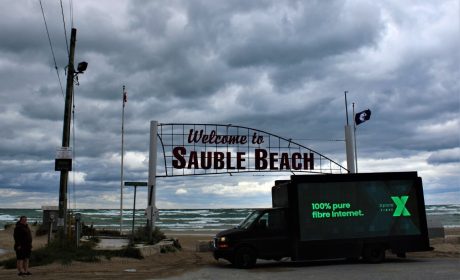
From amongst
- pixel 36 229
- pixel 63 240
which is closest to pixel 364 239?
pixel 63 240

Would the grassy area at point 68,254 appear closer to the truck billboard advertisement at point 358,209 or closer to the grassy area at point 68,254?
the grassy area at point 68,254

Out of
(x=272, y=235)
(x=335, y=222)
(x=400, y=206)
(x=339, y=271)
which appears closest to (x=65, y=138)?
(x=272, y=235)

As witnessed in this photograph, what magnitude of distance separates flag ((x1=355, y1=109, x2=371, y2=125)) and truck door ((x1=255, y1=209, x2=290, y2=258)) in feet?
42.4

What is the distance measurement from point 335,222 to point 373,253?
1.65 m

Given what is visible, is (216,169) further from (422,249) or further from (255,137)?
(422,249)

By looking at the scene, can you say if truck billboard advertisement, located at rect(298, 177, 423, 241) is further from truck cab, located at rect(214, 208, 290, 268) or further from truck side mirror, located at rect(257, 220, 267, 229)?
truck side mirror, located at rect(257, 220, 267, 229)

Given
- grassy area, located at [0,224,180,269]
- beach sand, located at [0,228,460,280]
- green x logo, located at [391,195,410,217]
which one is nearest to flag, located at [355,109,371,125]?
beach sand, located at [0,228,460,280]

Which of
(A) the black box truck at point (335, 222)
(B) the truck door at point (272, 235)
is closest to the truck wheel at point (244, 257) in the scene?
(A) the black box truck at point (335, 222)

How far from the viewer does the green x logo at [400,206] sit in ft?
53.0

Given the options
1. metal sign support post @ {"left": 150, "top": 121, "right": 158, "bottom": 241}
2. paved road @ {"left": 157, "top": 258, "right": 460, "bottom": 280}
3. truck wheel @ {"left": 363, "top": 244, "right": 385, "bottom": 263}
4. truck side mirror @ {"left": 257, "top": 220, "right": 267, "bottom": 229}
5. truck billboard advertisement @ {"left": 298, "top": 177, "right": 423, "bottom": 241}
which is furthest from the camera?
metal sign support post @ {"left": 150, "top": 121, "right": 158, "bottom": 241}

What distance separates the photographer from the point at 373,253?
15.9m

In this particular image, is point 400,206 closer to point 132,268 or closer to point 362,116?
point 132,268

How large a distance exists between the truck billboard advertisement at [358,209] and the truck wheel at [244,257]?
166 cm

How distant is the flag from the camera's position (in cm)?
2664
